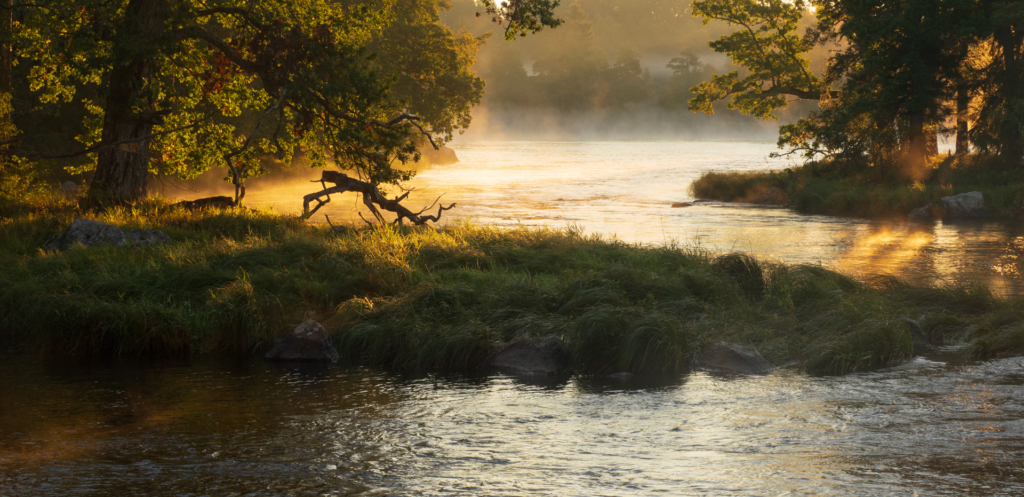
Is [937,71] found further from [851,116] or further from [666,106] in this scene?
[666,106]

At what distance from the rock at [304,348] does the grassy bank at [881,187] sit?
25905mm

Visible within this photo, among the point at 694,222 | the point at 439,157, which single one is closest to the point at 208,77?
the point at 694,222

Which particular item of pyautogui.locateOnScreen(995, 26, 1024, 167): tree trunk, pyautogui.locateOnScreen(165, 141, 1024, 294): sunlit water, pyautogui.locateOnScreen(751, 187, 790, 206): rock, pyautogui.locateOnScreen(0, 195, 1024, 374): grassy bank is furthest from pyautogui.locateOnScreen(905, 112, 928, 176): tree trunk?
pyautogui.locateOnScreen(0, 195, 1024, 374): grassy bank

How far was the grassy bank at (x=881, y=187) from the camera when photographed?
3253cm

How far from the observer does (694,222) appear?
99.1 ft

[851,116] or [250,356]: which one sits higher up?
[851,116]

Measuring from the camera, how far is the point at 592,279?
45.1 ft

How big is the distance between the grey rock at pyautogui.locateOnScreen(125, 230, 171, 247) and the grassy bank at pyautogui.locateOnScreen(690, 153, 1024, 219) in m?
25.2

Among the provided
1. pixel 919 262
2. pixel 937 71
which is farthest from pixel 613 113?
pixel 919 262

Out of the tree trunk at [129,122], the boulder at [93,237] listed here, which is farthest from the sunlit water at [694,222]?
the boulder at [93,237]

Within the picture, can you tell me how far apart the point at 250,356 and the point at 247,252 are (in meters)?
2.90

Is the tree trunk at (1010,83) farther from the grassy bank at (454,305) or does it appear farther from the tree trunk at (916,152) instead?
the grassy bank at (454,305)

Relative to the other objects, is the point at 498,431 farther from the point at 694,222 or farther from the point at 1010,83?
the point at 1010,83

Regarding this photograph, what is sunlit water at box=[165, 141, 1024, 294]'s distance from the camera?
20.3m
